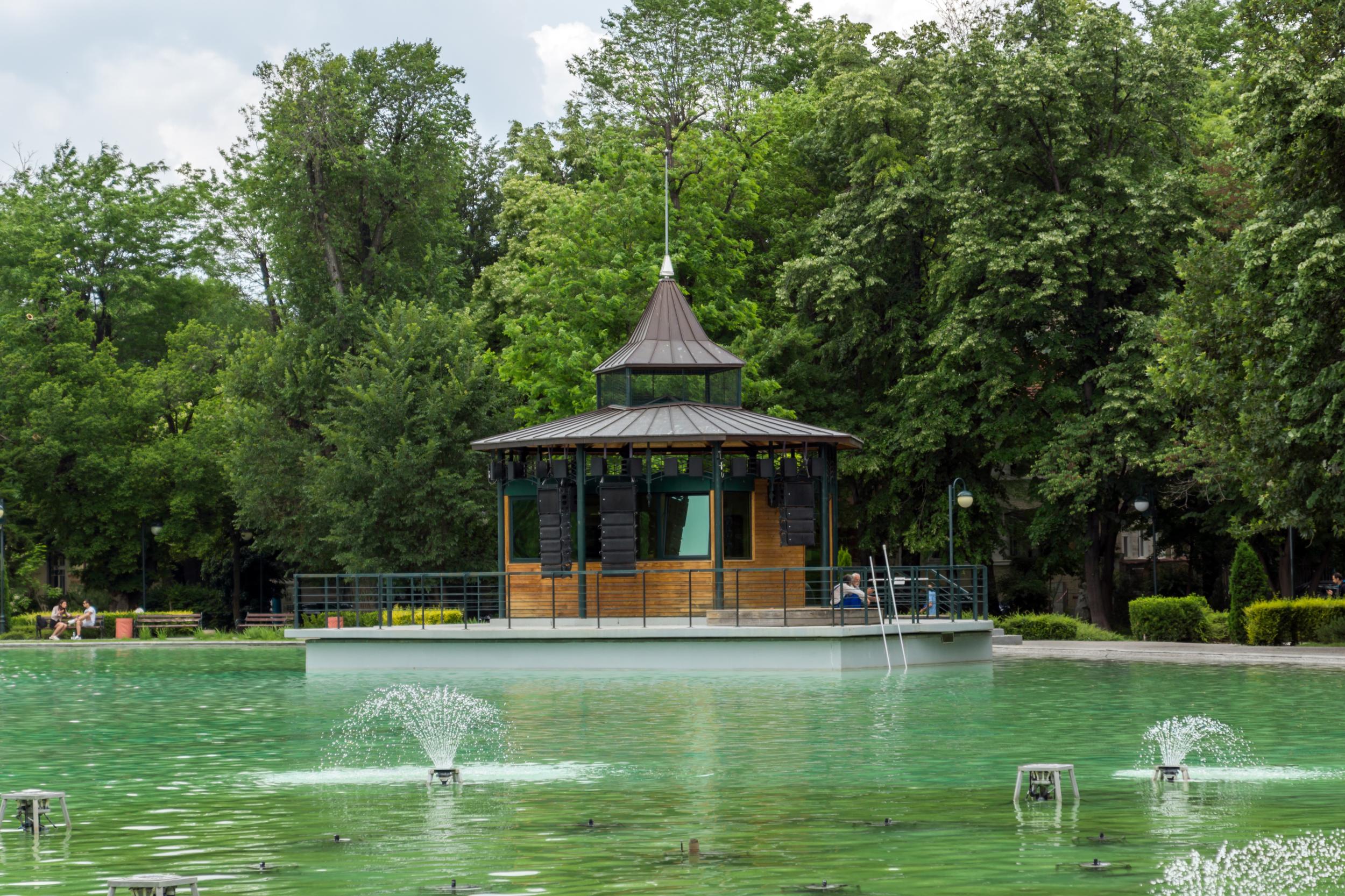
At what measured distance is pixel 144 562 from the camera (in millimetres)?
57188

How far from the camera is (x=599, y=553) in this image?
3556 centimetres

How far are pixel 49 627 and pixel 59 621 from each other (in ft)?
10.1

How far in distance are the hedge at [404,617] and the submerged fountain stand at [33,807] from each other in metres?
22.9

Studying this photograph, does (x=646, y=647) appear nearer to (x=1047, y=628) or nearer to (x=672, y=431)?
(x=672, y=431)

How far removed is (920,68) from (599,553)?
21.7 m

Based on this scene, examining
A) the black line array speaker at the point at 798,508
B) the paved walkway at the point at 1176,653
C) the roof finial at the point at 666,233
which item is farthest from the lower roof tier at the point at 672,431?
the paved walkway at the point at 1176,653

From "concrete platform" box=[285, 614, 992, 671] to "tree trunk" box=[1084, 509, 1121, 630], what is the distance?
13849 mm

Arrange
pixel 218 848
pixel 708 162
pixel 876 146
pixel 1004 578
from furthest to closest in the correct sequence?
pixel 1004 578
pixel 708 162
pixel 876 146
pixel 218 848

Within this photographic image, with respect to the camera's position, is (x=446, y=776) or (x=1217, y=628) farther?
(x=1217, y=628)

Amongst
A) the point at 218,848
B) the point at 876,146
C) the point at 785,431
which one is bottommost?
the point at 218,848

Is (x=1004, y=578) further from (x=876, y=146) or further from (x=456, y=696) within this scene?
(x=456, y=696)

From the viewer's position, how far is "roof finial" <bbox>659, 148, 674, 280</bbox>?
133 feet

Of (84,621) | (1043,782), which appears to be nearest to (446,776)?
(1043,782)

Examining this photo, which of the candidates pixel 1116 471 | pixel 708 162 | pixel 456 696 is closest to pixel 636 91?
pixel 708 162
